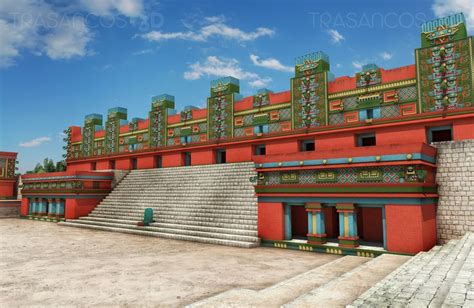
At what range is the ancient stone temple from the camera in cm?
1267

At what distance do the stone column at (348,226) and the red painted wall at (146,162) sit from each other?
2030 centimetres

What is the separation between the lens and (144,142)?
102 feet

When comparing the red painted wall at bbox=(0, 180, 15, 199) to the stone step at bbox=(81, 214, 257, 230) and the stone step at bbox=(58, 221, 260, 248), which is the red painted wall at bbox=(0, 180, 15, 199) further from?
the stone step at bbox=(81, 214, 257, 230)

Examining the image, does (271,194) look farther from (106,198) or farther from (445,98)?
(106,198)

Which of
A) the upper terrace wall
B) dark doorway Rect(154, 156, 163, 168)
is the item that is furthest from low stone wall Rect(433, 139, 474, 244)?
dark doorway Rect(154, 156, 163, 168)

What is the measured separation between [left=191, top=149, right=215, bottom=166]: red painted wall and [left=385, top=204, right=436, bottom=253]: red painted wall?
15.5 metres

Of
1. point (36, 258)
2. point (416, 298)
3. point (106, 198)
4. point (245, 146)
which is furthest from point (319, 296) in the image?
point (106, 198)

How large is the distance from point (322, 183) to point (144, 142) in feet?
69.2

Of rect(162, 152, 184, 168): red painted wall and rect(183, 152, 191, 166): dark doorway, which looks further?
rect(183, 152, 191, 166): dark doorway

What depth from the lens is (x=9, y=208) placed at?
3117 centimetres

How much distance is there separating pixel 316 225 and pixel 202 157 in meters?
14.1

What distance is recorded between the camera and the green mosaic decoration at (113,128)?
33.6m

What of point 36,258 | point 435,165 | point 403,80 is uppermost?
point 403,80

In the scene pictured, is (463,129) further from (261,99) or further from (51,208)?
(51,208)
